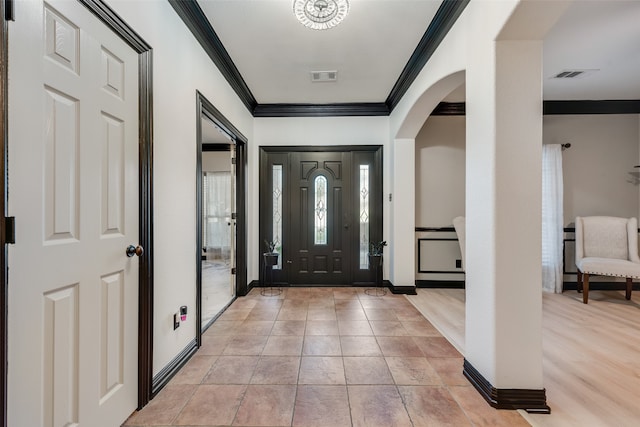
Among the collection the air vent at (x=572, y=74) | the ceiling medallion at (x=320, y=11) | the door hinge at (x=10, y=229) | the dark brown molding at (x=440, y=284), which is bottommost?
→ the dark brown molding at (x=440, y=284)

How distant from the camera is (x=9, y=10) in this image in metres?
0.98

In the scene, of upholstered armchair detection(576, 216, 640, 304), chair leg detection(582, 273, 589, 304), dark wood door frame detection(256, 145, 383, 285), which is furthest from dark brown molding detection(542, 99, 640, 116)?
dark wood door frame detection(256, 145, 383, 285)

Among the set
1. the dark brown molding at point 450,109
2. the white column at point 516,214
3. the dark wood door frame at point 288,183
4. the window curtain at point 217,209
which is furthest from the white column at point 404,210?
the window curtain at point 217,209

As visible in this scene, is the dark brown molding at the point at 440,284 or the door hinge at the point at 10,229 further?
the dark brown molding at the point at 440,284

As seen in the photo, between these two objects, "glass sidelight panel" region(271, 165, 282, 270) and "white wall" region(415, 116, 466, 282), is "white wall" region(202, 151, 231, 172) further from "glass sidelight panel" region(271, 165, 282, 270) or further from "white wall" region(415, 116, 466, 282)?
"white wall" region(415, 116, 466, 282)

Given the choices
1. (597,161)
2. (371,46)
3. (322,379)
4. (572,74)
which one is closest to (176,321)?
(322,379)

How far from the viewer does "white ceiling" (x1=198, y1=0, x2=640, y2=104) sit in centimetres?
229

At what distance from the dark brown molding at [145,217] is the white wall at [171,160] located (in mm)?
78

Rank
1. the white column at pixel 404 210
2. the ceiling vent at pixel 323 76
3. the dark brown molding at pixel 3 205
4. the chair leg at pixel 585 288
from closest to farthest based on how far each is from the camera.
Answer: the dark brown molding at pixel 3 205
the ceiling vent at pixel 323 76
the chair leg at pixel 585 288
the white column at pixel 404 210

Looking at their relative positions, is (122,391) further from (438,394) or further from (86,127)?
(438,394)

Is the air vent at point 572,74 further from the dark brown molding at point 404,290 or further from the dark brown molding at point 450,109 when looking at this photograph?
the dark brown molding at point 404,290

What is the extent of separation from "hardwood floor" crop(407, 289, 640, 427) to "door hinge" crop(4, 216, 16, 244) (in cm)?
245

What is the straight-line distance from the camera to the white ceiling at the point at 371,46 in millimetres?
2295

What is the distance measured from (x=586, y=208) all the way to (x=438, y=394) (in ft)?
13.7
